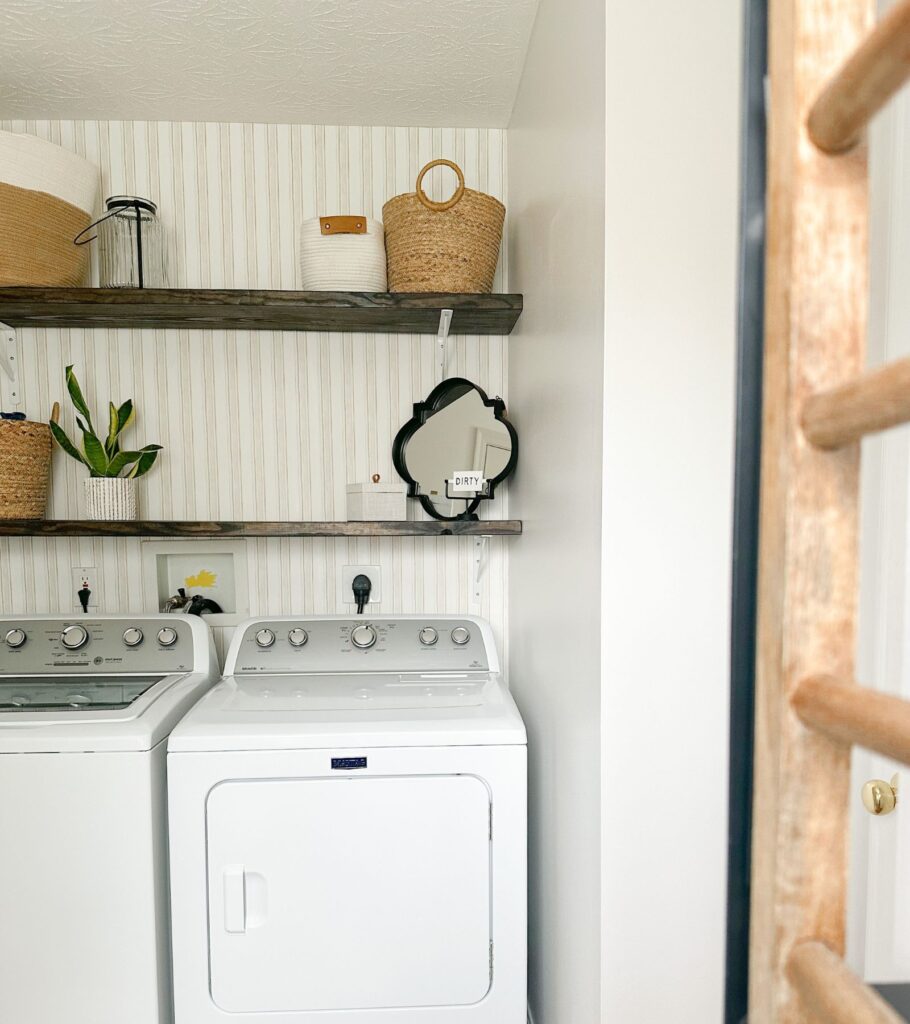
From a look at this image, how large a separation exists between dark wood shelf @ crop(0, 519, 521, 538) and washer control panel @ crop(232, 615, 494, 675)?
0.28m

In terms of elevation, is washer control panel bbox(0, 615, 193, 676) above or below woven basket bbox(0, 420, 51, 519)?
below

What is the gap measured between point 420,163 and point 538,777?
5.70ft

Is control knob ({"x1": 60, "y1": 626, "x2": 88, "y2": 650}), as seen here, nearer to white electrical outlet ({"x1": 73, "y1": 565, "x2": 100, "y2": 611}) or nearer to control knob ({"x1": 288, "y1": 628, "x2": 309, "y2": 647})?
white electrical outlet ({"x1": 73, "y1": 565, "x2": 100, "y2": 611})

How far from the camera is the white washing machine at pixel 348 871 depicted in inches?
61.7

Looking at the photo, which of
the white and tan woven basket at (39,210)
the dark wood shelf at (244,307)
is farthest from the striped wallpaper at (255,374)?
the white and tan woven basket at (39,210)

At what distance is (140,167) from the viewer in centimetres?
221

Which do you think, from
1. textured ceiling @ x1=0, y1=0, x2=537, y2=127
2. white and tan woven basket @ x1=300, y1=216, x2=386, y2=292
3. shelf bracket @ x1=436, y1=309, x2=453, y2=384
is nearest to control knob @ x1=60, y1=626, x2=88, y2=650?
white and tan woven basket @ x1=300, y1=216, x2=386, y2=292

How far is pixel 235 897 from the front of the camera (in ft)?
5.13

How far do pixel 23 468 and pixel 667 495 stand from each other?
1.67m

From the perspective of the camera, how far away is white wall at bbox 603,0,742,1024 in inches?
46.7

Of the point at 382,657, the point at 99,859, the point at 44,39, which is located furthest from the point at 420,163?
the point at 99,859

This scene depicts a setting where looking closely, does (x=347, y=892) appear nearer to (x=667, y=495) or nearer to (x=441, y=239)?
(x=667, y=495)

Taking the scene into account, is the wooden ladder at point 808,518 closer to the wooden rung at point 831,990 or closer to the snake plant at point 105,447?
the wooden rung at point 831,990

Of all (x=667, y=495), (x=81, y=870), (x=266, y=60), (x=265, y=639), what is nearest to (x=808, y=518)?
(x=667, y=495)
